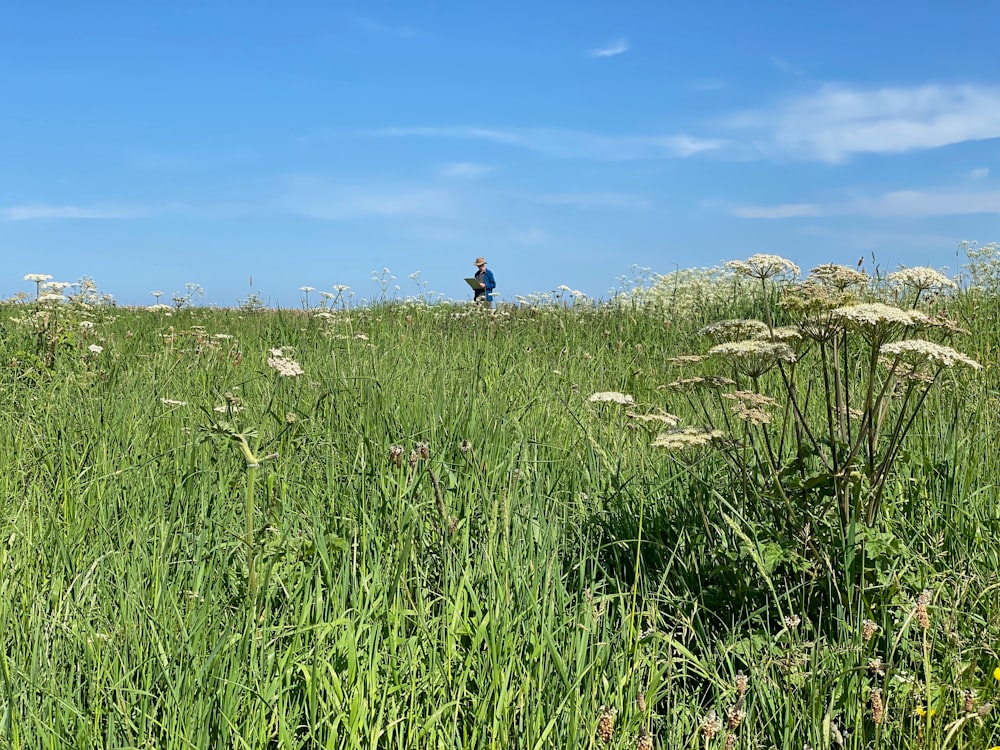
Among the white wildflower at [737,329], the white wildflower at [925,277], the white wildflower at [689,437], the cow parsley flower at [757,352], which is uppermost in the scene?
the white wildflower at [925,277]

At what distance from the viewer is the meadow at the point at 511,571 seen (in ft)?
6.82

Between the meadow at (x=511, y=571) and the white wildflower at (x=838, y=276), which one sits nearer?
the meadow at (x=511, y=571)

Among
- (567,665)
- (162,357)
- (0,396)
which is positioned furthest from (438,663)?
(162,357)

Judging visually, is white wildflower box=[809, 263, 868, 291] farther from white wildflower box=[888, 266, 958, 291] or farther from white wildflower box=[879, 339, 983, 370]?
white wildflower box=[879, 339, 983, 370]

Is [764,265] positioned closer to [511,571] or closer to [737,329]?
[737,329]

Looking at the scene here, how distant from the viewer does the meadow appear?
6.82 ft

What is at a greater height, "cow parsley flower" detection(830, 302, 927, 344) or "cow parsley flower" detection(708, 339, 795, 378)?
"cow parsley flower" detection(830, 302, 927, 344)

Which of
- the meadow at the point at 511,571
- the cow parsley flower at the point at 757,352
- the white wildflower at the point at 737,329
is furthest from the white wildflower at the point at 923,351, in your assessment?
the white wildflower at the point at 737,329

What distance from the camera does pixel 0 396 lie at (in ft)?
17.3

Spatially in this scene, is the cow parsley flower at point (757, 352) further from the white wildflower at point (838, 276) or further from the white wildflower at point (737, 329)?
the white wildflower at point (838, 276)

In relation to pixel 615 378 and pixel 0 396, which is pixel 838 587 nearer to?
pixel 615 378

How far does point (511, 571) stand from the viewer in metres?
2.56

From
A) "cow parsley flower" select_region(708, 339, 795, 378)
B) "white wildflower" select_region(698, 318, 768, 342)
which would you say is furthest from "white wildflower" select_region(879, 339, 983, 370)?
"white wildflower" select_region(698, 318, 768, 342)

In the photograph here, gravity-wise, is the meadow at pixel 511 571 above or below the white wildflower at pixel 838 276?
below
